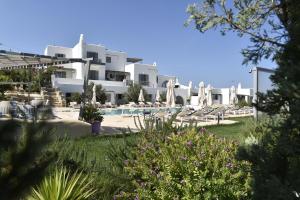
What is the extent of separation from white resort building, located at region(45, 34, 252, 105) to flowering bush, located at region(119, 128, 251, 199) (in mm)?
40635

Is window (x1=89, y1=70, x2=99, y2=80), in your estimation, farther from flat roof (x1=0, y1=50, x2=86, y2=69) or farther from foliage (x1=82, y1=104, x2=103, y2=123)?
foliage (x1=82, y1=104, x2=103, y2=123)

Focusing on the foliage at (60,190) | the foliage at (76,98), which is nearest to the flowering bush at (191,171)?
the foliage at (60,190)

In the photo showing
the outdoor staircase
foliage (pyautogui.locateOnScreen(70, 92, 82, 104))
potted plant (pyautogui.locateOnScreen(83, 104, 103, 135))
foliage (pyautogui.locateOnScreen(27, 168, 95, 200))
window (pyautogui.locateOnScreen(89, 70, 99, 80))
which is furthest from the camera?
window (pyautogui.locateOnScreen(89, 70, 99, 80))

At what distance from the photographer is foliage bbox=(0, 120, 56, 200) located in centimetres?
128

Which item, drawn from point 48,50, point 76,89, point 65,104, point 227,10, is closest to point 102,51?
point 48,50

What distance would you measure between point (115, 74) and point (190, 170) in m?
53.7

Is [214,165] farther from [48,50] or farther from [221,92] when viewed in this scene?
[221,92]

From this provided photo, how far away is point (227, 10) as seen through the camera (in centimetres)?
538

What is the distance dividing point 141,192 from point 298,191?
237cm

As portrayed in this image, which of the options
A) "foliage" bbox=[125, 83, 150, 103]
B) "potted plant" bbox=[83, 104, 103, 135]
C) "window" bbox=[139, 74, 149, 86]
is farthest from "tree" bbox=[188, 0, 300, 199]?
"window" bbox=[139, 74, 149, 86]

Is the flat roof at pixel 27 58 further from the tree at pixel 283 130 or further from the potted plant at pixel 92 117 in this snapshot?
the tree at pixel 283 130

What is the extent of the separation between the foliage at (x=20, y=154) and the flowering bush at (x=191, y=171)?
2.67m

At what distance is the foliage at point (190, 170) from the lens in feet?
12.9

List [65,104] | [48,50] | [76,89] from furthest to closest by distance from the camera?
[48,50] < [76,89] < [65,104]
